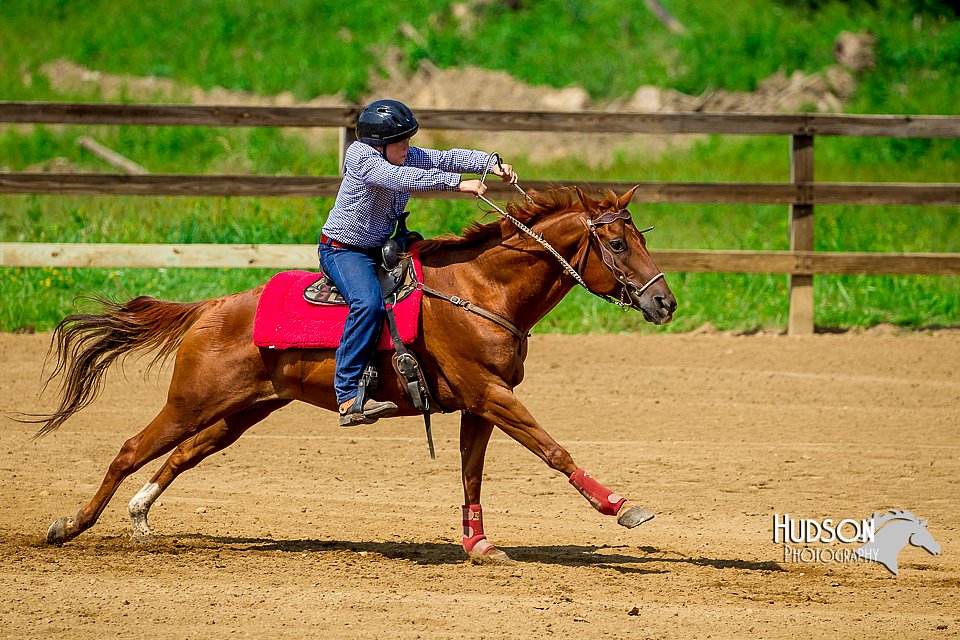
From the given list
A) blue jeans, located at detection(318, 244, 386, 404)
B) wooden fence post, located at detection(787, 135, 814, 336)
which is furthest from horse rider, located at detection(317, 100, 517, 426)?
wooden fence post, located at detection(787, 135, 814, 336)

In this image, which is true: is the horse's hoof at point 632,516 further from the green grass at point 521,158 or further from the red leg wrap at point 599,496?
the green grass at point 521,158

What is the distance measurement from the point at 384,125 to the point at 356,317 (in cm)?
103

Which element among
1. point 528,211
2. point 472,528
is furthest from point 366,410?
point 528,211

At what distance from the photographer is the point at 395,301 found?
6145 millimetres

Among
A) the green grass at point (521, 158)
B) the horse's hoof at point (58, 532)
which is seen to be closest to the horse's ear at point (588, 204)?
the horse's hoof at point (58, 532)

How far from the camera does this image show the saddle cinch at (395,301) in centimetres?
605

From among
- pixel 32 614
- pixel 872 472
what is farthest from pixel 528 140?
pixel 32 614

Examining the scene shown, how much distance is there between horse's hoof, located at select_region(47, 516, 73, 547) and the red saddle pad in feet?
4.97

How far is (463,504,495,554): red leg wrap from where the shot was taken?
6.25m

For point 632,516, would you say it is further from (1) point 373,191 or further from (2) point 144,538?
(2) point 144,538

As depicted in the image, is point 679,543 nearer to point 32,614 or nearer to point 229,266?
point 32,614

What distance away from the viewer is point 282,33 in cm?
2489

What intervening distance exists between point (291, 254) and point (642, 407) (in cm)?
380

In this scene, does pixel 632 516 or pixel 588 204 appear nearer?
pixel 632 516
